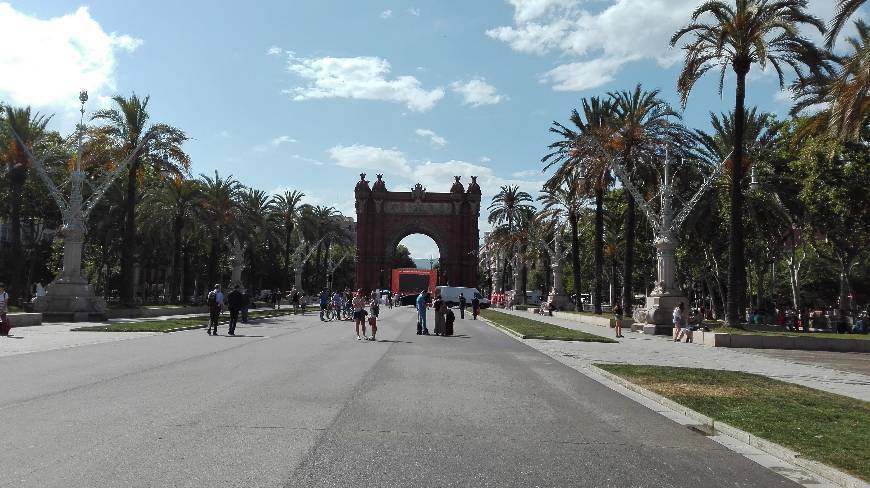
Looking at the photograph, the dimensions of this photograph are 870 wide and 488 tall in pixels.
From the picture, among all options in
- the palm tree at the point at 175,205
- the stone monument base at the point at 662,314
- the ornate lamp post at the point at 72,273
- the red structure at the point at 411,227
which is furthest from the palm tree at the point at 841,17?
the red structure at the point at 411,227

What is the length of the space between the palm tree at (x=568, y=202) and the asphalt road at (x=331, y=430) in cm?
3109

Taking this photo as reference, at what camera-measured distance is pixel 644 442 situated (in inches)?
308

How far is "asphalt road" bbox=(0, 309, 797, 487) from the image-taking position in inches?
237

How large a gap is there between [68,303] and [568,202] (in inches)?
1275

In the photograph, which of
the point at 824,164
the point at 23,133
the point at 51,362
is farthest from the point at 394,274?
the point at 51,362

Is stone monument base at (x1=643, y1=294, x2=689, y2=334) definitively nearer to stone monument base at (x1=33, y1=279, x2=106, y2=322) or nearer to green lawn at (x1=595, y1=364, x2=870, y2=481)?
green lawn at (x1=595, y1=364, x2=870, y2=481)

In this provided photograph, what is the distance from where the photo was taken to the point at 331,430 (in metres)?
7.85

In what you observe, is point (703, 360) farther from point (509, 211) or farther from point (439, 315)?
point (509, 211)

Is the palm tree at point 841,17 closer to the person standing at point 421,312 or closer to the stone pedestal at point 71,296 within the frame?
the person standing at point 421,312

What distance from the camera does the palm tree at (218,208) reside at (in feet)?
162

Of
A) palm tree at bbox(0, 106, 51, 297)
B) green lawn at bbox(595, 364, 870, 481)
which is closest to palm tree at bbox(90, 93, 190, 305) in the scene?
palm tree at bbox(0, 106, 51, 297)

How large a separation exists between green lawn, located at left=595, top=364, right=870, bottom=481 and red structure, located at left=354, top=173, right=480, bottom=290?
267ft

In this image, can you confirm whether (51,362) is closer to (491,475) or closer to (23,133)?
(491,475)

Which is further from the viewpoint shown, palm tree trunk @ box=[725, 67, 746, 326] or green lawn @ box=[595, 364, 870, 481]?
palm tree trunk @ box=[725, 67, 746, 326]
